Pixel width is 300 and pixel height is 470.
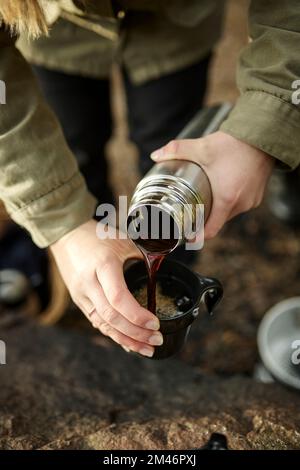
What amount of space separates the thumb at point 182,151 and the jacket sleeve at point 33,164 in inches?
6.2

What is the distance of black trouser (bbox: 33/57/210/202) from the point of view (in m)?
1.42

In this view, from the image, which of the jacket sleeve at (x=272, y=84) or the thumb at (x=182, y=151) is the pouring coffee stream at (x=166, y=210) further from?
the jacket sleeve at (x=272, y=84)

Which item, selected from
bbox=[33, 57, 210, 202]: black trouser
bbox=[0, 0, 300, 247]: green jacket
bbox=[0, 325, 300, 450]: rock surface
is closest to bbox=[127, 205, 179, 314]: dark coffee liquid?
bbox=[0, 0, 300, 247]: green jacket

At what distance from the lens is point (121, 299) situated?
88 cm

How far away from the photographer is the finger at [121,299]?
88 cm

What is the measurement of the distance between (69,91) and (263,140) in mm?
680

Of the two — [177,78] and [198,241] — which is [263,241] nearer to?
[177,78]

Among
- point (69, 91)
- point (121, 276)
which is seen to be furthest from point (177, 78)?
point (121, 276)

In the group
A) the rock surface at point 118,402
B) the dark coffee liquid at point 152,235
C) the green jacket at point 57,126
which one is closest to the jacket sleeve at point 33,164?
the green jacket at point 57,126

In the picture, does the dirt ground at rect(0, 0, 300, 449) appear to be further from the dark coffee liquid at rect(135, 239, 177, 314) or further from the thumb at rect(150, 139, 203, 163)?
the thumb at rect(150, 139, 203, 163)

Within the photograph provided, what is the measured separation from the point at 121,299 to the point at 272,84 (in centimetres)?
43

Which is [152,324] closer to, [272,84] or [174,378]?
[272,84]

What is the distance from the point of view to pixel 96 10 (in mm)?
1014

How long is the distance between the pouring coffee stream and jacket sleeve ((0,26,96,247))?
121 mm
